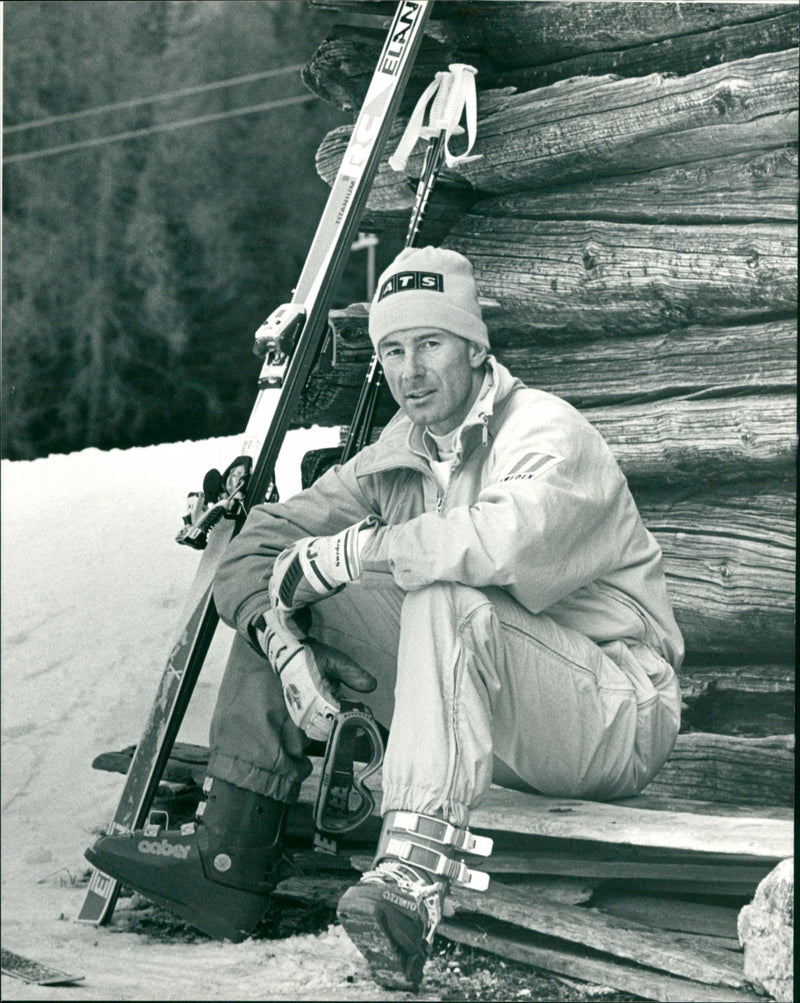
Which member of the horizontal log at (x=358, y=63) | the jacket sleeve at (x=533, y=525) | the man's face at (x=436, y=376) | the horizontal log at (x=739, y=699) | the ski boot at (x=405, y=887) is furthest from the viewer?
the horizontal log at (x=358, y=63)

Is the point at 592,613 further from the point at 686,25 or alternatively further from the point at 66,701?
the point at 686,25

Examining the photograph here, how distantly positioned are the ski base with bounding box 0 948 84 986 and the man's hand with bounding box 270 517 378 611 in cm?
82

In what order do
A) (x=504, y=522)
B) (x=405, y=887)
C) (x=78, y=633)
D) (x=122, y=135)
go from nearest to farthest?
1. (x=405, y=887)
2. (x=504, y=522)
3. (x=78, y=633)
4. (x=122, y=135)

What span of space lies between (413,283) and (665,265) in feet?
1.88

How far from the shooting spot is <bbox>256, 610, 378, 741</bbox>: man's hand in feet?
8.55

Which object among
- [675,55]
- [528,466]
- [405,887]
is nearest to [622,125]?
[675,55]

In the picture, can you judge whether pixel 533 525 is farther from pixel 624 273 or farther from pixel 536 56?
pixel 536 56

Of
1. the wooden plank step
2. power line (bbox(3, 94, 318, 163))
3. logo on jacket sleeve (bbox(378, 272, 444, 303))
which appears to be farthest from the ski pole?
the wooden plank step

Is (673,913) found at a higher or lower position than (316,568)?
lower

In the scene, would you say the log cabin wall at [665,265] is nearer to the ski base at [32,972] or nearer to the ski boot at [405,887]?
the ski boot at [405,887]

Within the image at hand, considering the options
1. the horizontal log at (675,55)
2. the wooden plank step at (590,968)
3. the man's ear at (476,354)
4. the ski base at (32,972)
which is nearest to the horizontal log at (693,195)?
the horizontal log at (675,55)

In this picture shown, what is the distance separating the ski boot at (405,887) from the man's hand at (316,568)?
47cm

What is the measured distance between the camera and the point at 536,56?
10.4ft

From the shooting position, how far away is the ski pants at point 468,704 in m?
2.34
